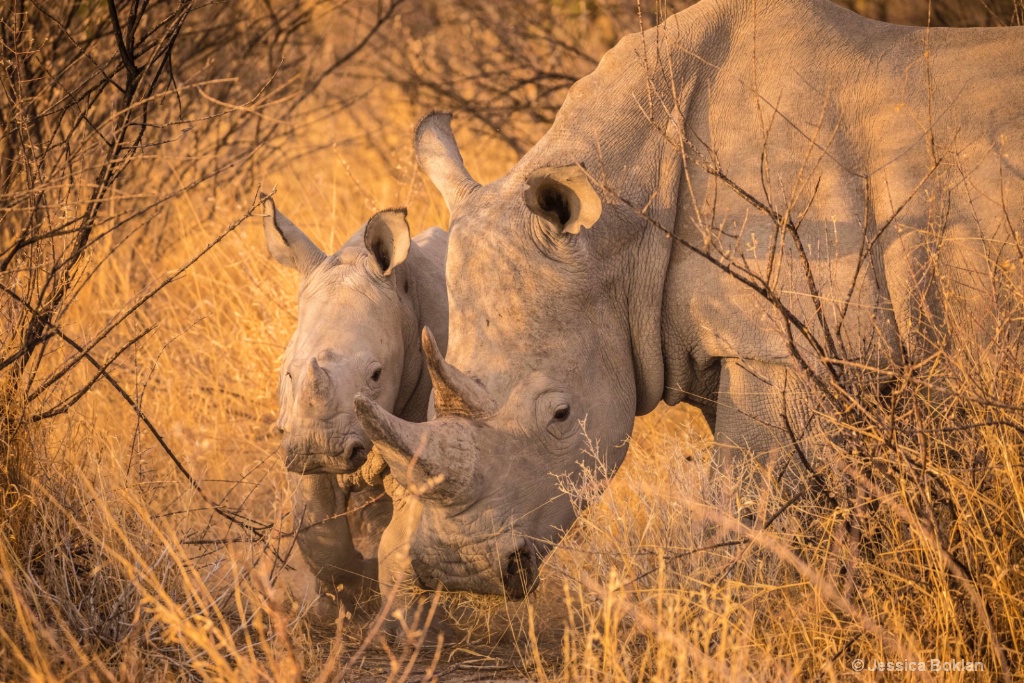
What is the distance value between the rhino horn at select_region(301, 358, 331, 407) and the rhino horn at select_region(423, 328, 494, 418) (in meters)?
0.50

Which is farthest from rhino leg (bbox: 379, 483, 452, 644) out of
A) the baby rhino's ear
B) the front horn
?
the baby rhino's ear

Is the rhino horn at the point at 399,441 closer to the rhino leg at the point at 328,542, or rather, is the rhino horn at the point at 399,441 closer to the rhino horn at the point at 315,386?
the rhino horn at the point at 315,386

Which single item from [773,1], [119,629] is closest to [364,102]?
[773,1]

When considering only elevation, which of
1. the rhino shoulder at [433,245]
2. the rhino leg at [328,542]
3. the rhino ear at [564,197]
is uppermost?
the rhino ear at [564,197]

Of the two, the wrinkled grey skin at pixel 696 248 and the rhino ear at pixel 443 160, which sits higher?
the rhino ear at pixel 443 160

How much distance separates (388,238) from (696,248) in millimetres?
1615

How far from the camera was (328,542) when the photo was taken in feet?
16.5

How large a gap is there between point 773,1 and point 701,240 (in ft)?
3.10

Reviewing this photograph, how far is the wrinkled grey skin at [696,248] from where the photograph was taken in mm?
3969

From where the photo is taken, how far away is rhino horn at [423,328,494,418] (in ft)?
12.9

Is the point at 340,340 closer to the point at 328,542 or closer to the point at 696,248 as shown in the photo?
the point at 328,542

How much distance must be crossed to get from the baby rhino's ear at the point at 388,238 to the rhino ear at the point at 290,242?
34 cm

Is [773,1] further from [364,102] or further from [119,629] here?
[364,102]

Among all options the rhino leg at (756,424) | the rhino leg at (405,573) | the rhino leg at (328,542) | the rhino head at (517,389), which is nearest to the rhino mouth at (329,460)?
the rhino leg at (405,573)
